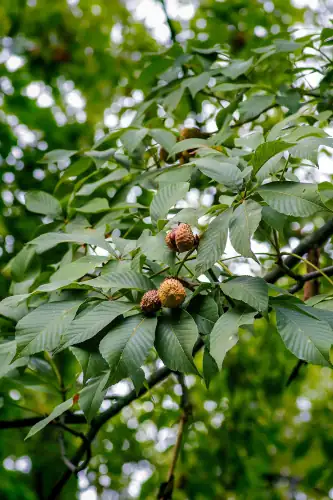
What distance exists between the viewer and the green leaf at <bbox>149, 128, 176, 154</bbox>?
112cm

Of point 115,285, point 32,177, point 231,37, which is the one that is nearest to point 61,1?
point 231,37

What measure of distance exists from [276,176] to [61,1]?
2.35 meters

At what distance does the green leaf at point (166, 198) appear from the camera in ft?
2.88

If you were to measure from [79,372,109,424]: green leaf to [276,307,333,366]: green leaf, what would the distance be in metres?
0.26

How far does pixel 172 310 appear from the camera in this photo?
0.79 m

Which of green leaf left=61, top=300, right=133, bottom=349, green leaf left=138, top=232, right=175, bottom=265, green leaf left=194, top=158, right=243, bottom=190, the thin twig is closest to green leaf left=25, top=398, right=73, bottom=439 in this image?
green leaf left=61, top=300, right=133, bottom=349

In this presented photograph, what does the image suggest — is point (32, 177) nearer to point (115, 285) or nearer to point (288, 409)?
point (115, 285)

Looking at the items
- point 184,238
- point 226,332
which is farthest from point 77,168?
point 226,332

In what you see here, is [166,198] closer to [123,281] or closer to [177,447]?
[123,281]

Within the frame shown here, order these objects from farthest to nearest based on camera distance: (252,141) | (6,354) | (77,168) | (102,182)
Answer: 1. (77,168)
2. (102,182)
3. (252,141)
4. (6,354)

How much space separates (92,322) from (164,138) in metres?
0.52

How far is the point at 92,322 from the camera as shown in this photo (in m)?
0.73

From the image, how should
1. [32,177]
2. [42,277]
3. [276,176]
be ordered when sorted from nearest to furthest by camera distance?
1. [276,176]
2. [42,277]
3. [32,177]

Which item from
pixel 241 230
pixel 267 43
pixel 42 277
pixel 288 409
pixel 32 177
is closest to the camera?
pixel 241 230
